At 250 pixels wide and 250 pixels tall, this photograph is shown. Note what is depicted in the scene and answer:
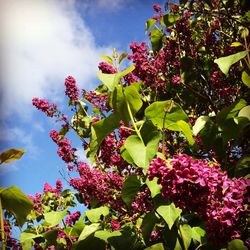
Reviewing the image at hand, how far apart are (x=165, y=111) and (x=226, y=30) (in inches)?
112

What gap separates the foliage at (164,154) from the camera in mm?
1426

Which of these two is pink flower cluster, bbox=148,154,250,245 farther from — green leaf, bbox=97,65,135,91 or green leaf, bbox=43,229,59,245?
green leaf, bbox=43,229,59,245

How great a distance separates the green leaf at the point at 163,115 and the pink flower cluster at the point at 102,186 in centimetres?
101

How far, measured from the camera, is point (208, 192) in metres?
1.40

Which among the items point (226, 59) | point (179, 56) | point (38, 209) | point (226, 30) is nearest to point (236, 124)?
point (226, 59)

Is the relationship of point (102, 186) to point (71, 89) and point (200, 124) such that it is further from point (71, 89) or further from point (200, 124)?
point (71, 89)

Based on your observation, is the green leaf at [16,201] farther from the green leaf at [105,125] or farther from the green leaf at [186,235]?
the green leaf at [186,235]

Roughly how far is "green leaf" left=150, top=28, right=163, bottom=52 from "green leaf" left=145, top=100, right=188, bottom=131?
1845 mm

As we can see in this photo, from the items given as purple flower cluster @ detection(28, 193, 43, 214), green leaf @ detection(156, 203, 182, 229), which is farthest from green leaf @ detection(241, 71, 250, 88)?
purple flower cluster @ detection(28, 193, 43, 214)

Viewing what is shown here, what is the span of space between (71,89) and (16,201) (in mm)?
2227

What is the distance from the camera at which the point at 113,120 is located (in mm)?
1843

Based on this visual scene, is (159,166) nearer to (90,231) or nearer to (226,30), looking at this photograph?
(90,231)

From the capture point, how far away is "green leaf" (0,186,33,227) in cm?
159

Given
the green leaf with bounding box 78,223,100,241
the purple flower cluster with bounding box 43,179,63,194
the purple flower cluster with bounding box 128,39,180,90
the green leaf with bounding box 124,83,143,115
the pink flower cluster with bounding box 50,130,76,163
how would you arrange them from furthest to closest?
the purple flower cluster with bounding box 43,179,63,194 < the pink flower cluster with bounding box 50,130,76,163 < the purple flower cluster with bounding box 128,39,180,90 < the green leaf with bounding box 78,223,100,241 < the green leaf with bounding box 124,83,143,115
